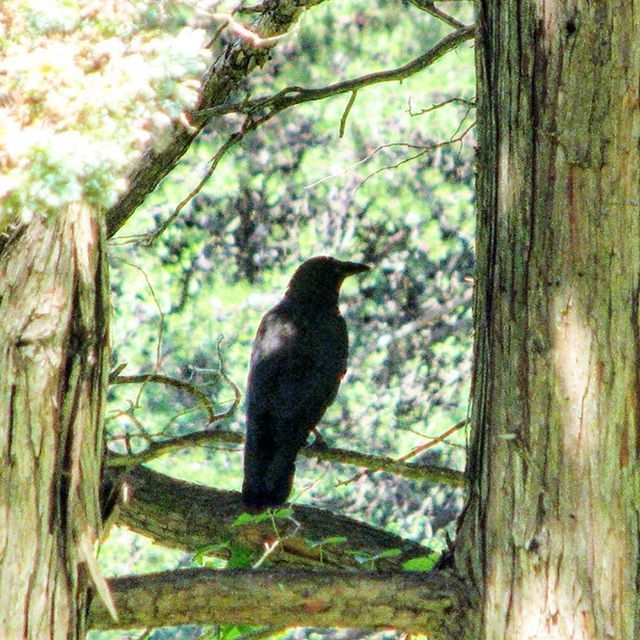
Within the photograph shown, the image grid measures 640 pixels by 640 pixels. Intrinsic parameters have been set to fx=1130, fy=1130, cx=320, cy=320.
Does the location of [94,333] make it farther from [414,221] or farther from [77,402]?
[414,221]

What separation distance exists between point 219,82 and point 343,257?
7.50 meters

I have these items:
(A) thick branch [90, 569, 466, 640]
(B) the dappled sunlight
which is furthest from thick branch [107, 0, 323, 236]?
(B) the dappled sunlight

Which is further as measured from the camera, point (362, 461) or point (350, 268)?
point (350, 268)

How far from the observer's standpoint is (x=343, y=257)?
11555mm

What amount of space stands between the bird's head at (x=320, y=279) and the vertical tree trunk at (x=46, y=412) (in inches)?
159

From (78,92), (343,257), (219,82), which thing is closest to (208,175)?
(219,82)

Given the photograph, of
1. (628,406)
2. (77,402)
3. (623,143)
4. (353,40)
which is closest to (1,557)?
(77,402)

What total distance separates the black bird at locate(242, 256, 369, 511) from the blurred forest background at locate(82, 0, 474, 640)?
3.92 metres

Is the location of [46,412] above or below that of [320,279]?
below

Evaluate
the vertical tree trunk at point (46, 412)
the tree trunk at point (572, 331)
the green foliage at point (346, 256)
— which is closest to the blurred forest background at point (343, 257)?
the green foliage at point (346, 256)

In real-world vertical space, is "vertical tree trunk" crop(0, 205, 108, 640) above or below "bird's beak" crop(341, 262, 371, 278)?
below

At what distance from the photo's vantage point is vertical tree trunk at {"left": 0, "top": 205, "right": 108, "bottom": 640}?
7.52 ft

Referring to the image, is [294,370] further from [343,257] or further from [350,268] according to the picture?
[343,257]

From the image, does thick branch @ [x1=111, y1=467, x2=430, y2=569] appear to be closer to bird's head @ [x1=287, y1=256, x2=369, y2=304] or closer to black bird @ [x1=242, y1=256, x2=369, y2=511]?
black bird @ [x1=242, y1=256, x2=369, y2=511]
